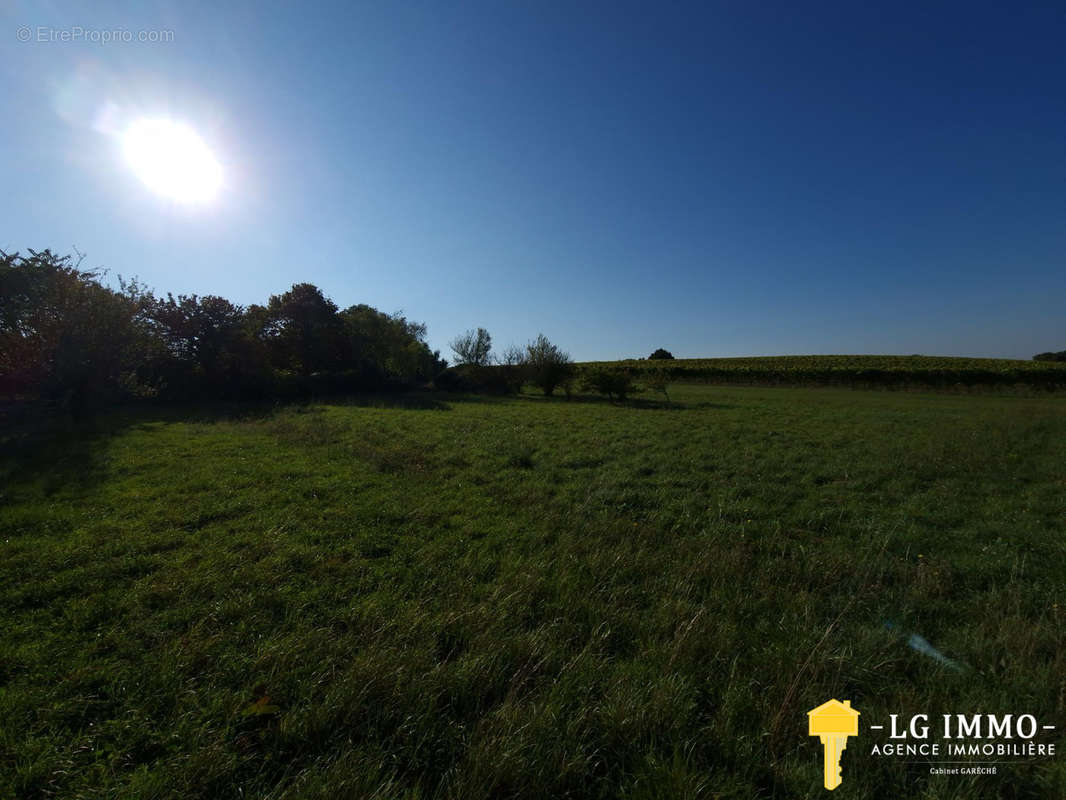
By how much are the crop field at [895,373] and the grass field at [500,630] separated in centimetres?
3700

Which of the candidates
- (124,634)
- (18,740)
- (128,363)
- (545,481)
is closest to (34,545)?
(124,634)

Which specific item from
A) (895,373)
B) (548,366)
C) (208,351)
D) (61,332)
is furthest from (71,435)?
(895,373)

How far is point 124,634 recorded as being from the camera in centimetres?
347

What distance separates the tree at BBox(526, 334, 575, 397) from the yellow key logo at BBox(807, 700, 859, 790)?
33.8 m

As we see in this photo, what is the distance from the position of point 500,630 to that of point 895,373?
64.3 metres

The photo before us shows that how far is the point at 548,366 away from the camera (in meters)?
36.6

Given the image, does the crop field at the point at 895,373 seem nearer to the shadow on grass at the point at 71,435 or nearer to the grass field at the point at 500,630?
the shadow on grass at the point at 71,435

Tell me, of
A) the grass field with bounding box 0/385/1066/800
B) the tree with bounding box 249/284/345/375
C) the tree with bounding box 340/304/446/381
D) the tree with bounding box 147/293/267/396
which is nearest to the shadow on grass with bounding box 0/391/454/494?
the grass field with bounding box 0/385/1066/800

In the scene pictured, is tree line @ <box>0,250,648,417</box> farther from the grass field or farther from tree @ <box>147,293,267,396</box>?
the grass field

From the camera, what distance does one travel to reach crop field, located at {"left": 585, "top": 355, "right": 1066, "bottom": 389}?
147ft

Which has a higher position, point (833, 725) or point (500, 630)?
point (500, 630)

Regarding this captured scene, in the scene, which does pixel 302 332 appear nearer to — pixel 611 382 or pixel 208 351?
pixel 208 351

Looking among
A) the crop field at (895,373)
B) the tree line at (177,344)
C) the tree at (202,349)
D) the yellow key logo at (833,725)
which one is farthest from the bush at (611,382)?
the yellow key logo at (833,725)

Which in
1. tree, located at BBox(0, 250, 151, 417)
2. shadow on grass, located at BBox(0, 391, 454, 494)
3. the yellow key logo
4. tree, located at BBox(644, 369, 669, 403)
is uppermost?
tree, located at BBox(0, 250, 151, 417)
